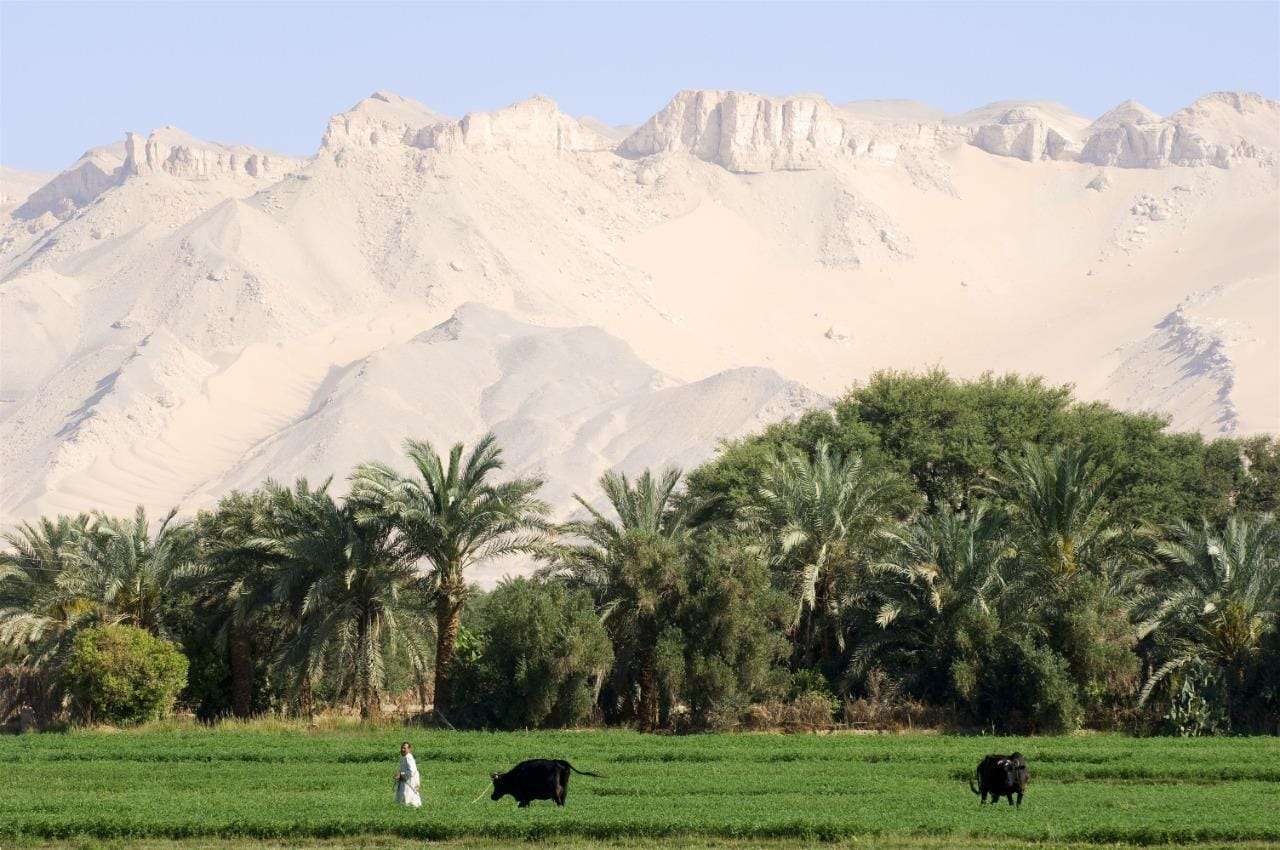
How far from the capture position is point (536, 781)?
25.5 meters

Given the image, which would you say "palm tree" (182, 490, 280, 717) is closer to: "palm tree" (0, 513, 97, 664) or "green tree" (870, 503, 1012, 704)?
"palm tree" (0, 513, 97, 664)

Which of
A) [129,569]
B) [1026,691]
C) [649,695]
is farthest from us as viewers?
[129,569]

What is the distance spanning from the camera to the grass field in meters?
23.1

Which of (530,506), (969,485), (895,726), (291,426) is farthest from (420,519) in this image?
(291,426)

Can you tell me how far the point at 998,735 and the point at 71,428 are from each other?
133960 millimetres

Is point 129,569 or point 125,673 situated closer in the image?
point 125,673

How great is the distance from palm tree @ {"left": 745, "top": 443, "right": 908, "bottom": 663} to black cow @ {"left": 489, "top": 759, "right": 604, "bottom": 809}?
15.9m

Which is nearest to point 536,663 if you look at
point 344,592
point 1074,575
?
point 344,592

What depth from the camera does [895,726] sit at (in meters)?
38.3

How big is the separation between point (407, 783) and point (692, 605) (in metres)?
14.1

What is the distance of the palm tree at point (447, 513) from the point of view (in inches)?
1513

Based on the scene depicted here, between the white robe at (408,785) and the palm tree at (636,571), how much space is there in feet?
43.7

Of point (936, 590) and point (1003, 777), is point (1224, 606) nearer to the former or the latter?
point (936, 590)

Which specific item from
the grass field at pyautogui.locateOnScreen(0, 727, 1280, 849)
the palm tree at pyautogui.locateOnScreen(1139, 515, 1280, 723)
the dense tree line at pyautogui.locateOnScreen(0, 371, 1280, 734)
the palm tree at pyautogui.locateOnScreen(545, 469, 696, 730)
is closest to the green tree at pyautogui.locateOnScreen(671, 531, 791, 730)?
the dense tree line at pyautogui.locateOnScreen(0, 371, 1280, 734)
